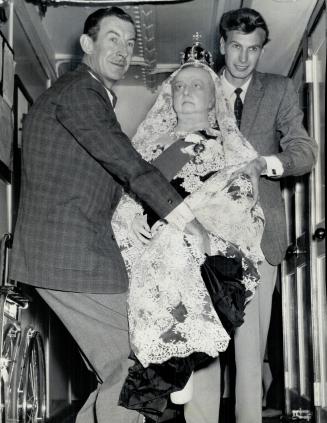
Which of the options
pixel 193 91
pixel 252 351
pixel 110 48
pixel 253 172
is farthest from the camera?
pixel 252 351

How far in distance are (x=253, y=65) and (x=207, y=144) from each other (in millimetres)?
658

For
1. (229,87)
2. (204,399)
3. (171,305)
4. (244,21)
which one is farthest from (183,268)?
(244,21)

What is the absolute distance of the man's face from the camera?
111 inches

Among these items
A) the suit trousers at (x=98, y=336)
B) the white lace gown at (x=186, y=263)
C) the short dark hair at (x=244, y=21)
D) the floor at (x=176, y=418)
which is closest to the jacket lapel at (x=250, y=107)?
the short dark hair at (x=244, y=21)

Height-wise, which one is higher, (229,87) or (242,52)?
(242,52)

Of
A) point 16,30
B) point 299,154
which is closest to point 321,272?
point 299,154

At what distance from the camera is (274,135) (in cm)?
287

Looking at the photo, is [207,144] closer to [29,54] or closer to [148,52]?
[29,54]

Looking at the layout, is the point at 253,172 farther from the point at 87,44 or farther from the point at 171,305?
the point at 87,44

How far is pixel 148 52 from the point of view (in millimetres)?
4758

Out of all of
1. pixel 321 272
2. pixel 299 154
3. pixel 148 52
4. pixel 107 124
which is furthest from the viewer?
pixel 148 52

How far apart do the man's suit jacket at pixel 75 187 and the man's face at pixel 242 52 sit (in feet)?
3.37

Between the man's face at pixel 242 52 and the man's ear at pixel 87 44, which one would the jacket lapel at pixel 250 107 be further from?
the man's ear at pixel 87 44

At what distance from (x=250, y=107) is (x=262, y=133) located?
0.14 metres
